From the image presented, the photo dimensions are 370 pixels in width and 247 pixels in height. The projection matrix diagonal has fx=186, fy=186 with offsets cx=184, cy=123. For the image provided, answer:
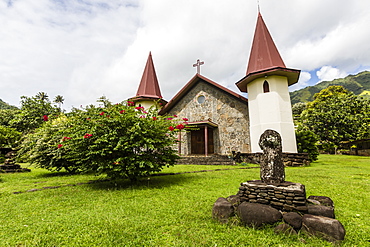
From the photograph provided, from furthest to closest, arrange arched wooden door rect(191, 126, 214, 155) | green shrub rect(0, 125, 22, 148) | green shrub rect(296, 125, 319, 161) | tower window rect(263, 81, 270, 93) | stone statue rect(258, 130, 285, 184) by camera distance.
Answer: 1. arched wooden door rect(191, 126, 214, 155)
2. green shrub rect(296, 125, 319, 161)
3. tower window rect(263, 81, 270, 93)
4. green shrub rect(0, 125, 22, 148)
5. stone statue rect(258, 130, 285, 184)

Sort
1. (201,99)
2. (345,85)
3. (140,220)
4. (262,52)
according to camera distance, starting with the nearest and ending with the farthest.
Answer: (140,220), (262,52), (201,99), (345,85)

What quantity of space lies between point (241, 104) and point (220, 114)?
5.75 feet

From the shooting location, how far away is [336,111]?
1970 cm

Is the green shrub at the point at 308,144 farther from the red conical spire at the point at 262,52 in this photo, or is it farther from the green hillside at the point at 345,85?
the green hillside at the point at 345,85

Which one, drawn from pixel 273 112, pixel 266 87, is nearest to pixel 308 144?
pixel 273 112

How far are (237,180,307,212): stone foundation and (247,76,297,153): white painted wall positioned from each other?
9405 mm

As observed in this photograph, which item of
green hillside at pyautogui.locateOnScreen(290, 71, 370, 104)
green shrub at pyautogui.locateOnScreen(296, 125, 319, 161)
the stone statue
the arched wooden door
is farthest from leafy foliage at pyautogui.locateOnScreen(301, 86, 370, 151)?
green hillside at pyautogui.locateOnScreen(290, 71, 370, 104)

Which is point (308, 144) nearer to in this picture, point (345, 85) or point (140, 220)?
point (140, 220)

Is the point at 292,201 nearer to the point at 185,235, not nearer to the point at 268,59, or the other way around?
the point at 185,235

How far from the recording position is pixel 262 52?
1298 cm

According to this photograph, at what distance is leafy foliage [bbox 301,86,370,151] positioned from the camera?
1855cm

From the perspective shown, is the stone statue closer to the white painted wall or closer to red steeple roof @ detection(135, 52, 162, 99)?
the white painted wall

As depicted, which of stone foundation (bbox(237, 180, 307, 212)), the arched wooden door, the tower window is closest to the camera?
stone foundation (bbox(237, 180, 307, 212))

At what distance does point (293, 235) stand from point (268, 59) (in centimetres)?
1229
